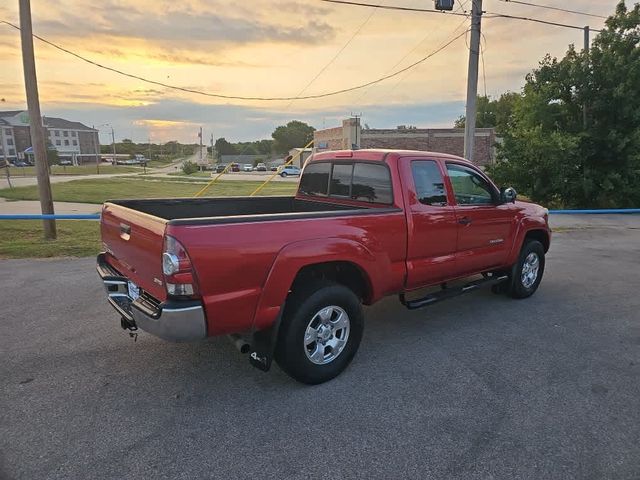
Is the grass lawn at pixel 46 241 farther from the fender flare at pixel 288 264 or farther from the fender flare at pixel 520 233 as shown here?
the fender flare at pixel 520 233

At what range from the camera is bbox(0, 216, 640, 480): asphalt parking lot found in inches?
107

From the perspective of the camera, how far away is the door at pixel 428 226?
4.30 metres

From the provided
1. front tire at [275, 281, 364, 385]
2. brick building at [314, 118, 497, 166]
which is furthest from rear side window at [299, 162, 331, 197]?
brick building at [314, 118, 497, 166]

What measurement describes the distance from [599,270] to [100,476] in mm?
7935

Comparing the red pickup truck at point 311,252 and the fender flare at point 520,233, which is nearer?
the red pickup truck at point 311,252

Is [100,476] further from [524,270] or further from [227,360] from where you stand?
[524,270]

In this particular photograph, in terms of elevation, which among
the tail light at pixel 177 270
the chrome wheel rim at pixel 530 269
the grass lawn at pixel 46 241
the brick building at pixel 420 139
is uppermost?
the brick building at pixel 420 139

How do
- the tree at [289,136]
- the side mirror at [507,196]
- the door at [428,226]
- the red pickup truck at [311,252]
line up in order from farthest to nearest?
the tree at [289,136], the side mirror at [507,196], the door at [428,226], the red pickup truck at [311,252]

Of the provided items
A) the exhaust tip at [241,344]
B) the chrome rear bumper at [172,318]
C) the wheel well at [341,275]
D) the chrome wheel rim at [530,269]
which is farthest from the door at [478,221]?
the chrome rear bumper at [172,318]

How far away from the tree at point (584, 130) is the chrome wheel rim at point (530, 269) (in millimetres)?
10967

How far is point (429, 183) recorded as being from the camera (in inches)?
180

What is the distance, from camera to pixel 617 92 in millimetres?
15055

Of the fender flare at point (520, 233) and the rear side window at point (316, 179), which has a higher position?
Answer: the rear side window at point (316, 179)

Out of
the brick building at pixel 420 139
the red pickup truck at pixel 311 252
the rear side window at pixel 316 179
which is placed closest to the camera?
the red pickup truck at pixel 311 252
